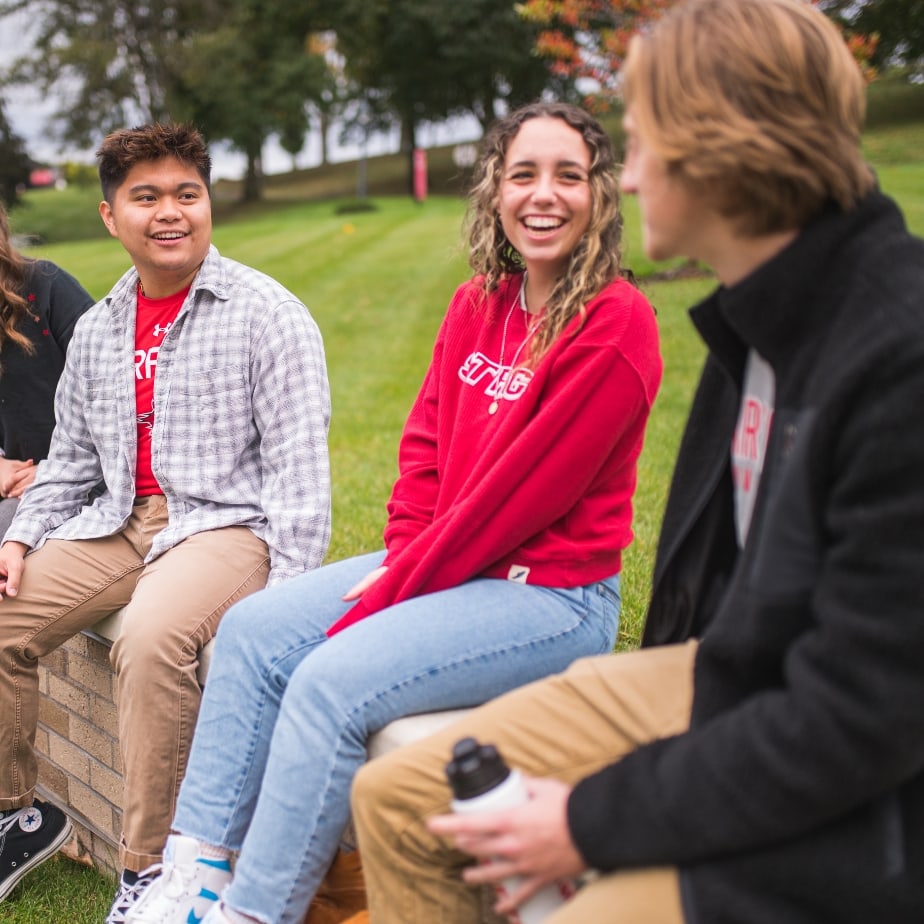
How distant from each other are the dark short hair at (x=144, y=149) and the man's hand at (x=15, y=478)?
1.05 meters

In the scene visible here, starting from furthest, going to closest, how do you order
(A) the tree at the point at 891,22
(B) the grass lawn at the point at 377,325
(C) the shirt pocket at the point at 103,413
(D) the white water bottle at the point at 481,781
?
1. (A) the tree at the point at 891,22
2. (B) the grass lawn at the point at 377,325
3. (C) the shirt pocket at the point at 103,413
4. (D) the white water bottle at the point at 481,781

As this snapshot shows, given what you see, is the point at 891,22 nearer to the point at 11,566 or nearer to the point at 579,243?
the point at 579,243

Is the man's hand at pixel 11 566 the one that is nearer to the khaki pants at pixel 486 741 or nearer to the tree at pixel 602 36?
the khaki pants at pixel 486 741

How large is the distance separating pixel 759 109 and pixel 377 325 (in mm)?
10441

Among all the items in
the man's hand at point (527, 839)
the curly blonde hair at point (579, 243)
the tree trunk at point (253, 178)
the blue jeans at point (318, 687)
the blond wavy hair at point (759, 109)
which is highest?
the blond wavy hair at point (759, 109)

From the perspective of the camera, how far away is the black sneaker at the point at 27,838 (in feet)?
9.93

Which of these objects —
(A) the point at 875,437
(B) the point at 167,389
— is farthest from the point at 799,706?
(B) the point at 167,389

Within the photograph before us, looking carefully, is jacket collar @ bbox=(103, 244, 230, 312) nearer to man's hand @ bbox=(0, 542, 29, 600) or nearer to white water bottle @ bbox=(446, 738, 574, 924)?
man's hand @ bbox=(0, 542, 29, 600)

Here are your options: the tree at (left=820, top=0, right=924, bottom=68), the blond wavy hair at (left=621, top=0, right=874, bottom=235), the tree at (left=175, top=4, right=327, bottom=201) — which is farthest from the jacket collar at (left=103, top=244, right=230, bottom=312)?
the tree at (left=175, top=4, right=327, bottom=201)

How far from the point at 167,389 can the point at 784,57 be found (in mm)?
2094

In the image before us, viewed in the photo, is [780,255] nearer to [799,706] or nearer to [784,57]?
[784,57]

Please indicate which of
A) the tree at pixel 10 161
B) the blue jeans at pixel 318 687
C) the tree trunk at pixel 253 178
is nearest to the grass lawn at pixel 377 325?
the blue jeans at pixel 318 687

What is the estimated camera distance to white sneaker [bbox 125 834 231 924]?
216 cm

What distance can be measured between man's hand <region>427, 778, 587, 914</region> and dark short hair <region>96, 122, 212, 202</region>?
88.7 inches
